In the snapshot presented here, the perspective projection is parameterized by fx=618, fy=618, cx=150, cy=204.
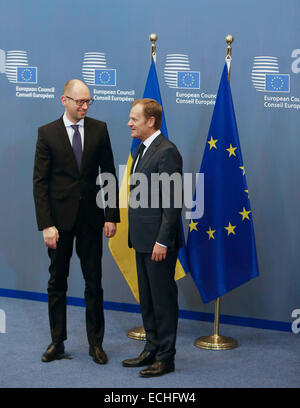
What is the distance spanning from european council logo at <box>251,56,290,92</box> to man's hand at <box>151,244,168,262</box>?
1700mm

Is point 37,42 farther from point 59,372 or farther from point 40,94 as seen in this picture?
point 59,372

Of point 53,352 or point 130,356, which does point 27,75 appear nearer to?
point 53,352

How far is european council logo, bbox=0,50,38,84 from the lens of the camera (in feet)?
17.3

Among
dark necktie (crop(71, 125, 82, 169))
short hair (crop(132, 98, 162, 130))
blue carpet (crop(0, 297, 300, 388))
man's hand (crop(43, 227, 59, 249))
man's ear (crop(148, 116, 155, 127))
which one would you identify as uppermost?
short hair (crop(132, 98, 162, 130))

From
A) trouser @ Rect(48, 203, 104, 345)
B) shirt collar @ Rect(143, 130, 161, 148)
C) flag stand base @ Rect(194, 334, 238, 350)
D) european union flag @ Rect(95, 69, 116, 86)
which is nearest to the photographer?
shirt collar @ Rect(143, 130, 161, 148)

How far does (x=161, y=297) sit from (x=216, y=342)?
0.88 meters

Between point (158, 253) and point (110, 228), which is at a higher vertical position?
point (110, 228)

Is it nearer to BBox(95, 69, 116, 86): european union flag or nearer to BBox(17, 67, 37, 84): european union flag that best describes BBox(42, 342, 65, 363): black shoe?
BBox(95, 69, 116, 86): european union flag

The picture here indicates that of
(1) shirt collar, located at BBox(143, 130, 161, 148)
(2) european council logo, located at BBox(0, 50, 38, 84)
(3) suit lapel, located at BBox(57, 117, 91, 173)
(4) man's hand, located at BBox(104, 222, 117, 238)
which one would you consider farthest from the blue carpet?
(2) european council logo, located at BBox(0, 50, 38, 84)

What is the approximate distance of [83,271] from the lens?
4023 millimetres

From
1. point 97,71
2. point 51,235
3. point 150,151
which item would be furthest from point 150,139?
point 97,71

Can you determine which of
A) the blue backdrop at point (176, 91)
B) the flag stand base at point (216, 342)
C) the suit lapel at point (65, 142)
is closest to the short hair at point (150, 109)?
the suit lapel at point (65, 142)

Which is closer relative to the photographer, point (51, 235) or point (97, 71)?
point (51, 235)

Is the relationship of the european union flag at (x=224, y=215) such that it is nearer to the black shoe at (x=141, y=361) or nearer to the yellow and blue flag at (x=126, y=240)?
the yellow and blue flag at (x=126, y=240)
